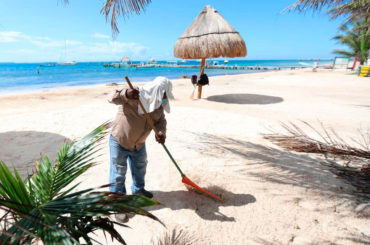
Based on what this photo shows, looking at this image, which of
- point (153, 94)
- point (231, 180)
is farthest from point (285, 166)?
point (153, 94)

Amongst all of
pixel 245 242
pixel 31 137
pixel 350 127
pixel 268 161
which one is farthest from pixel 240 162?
pixel 31 137

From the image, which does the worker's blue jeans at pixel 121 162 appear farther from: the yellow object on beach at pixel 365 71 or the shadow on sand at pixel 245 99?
the yellow object on beach at pixel 365 71

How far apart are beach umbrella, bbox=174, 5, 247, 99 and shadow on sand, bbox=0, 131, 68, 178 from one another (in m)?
5.32

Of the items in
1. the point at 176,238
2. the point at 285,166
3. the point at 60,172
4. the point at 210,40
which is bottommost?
the point at 176,238

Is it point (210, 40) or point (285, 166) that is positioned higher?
point (210, 40)

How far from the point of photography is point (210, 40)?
749 centimetres

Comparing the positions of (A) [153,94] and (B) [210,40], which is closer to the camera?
(A) [153,94]

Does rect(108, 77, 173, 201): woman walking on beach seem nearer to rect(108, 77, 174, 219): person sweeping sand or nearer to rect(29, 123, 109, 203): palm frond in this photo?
rect(108, 77, 174, 219): person sweeping sand

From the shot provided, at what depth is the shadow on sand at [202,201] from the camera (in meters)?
2.35

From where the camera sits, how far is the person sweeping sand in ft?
7.02

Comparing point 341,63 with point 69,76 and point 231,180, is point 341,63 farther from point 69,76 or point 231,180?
point 69,76

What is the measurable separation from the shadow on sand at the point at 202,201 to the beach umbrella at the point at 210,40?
19.1 ft

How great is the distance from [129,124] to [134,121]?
0.06 meters

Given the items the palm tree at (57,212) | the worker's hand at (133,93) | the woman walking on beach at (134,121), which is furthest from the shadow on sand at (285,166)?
the palm tree at (57,212)
